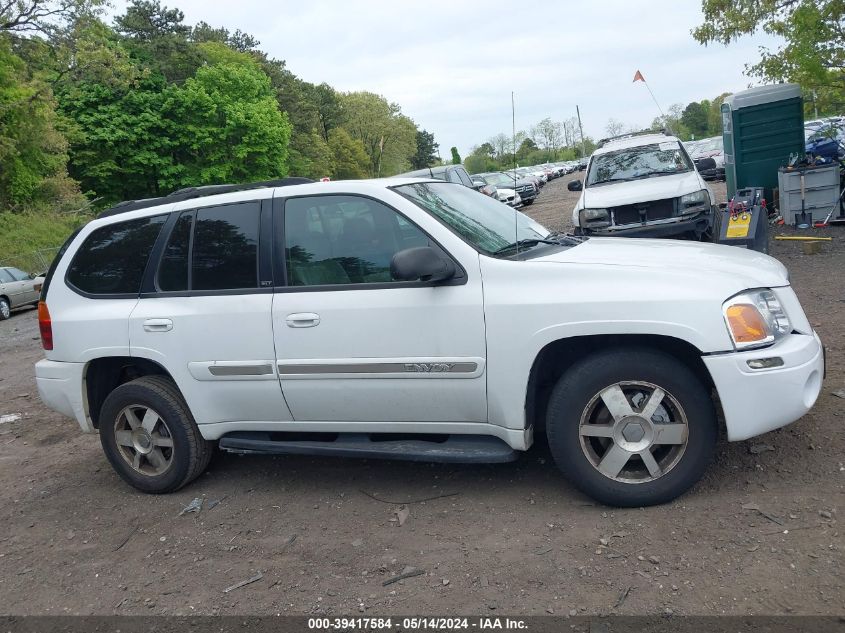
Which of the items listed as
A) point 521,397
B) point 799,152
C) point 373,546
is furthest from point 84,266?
point 799,152

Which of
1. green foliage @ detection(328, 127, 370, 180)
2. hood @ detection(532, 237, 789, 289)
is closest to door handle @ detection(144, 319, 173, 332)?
hood @ detection(532, 237, 789, 289)

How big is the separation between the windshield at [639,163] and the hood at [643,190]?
0.99 feet

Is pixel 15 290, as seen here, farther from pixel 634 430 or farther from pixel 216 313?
pixel 634 430

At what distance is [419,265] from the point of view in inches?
147

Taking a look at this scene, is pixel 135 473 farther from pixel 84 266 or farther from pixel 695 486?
Result: pixel 695 486

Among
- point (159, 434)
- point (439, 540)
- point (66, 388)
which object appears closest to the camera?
point (439, 540)

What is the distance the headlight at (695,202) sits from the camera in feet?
32.6

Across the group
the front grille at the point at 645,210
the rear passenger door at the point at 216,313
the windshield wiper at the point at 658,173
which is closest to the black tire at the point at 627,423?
the rear passenger door at the point at 216,313

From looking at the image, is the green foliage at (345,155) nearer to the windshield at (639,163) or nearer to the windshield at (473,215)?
the windshield at (639,163)

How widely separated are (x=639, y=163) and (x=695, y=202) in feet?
A: 5.96

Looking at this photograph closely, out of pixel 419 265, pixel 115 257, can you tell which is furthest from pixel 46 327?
pixel 419 265

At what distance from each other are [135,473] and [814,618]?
13.1 ft

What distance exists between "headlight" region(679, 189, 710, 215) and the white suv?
5.78 meters

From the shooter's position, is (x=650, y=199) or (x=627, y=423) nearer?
(x=627, y=423)
